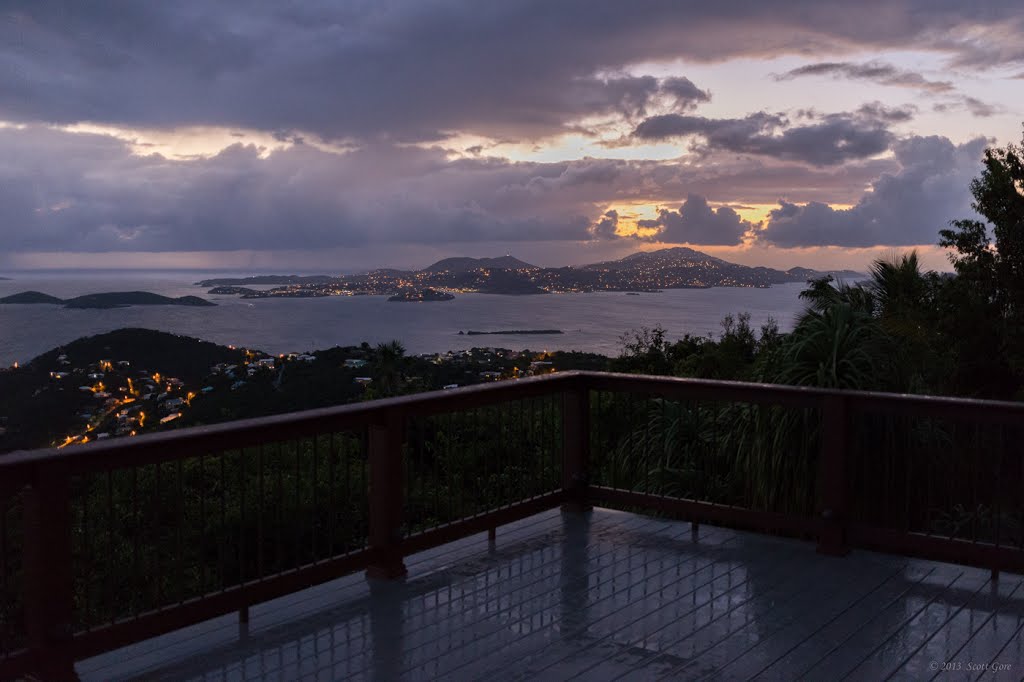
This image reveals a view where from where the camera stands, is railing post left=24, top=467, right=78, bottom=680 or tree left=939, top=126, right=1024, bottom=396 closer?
railing post left=24, top=467, right=78, bottom=680

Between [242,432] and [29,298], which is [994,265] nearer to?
[242,432]

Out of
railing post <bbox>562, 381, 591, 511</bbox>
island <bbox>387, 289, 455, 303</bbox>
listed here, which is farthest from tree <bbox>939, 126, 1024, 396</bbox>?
island <bbox>387, 289, 455, 303</bbox>

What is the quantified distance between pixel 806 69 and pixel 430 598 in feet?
40.7

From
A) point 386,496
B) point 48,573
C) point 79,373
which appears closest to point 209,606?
point 48,573

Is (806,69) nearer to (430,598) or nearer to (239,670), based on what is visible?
(430,598)

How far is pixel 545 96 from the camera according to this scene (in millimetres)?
15148

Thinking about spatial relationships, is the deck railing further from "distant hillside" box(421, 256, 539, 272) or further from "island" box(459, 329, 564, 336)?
"distant hillside" box(421, 256, 539, 272)

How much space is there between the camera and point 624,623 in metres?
3.59

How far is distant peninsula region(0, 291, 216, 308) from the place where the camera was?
30.6 metres

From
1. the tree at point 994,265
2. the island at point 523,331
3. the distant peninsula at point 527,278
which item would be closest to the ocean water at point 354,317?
the island at point 523,331

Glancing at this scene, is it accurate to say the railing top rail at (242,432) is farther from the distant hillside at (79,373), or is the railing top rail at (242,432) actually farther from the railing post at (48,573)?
the distant hillside at (79,373)

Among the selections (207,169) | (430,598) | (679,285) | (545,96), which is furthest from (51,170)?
(430,598)

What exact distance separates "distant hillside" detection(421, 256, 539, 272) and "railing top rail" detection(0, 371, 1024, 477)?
28.0 meters

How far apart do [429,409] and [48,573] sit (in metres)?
1.99
